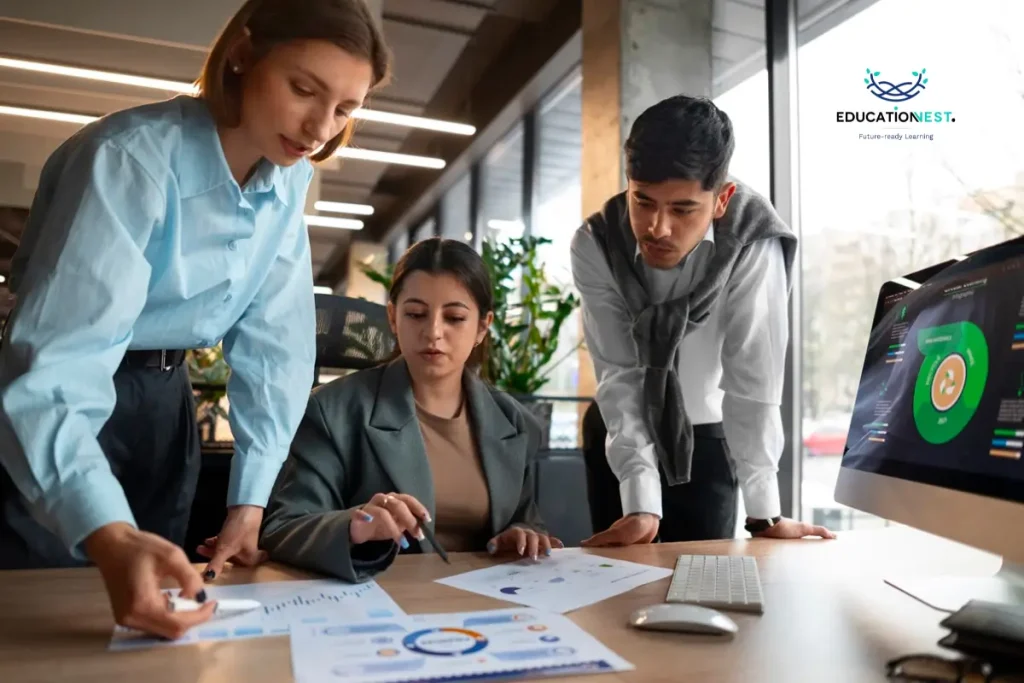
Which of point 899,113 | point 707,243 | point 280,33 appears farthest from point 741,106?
point 280,33

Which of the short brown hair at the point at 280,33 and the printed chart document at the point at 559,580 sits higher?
the short brown hair at the point at 280,33

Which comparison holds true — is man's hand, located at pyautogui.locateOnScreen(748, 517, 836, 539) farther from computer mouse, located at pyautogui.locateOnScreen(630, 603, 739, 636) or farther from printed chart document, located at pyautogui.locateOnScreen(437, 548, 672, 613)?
computer mouse, located at pyautogui.locateOnScreen(630, 603, 739, 636)

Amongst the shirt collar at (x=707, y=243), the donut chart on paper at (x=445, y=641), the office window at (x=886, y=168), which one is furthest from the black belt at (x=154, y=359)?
the office window at (x=886, y=168)

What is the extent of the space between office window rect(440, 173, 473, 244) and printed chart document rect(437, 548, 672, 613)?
15.9 ft

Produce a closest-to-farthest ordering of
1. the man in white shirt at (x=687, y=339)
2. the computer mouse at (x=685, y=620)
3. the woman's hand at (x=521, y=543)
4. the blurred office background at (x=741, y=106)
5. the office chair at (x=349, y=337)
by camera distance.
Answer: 1. the computer mouse at (x=685, y=620)
2. the woman's hand at (x=521, y=543)
3. the man in white shirt at (x=687, y=339)
4. the office chair at (x=349, y=337)
5. the blurred office background at (x=741, y=106)

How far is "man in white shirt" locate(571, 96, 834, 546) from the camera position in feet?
4.48

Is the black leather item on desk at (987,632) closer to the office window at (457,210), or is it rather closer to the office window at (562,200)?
the office window at (562,200)

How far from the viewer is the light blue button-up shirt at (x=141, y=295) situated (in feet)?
2.21

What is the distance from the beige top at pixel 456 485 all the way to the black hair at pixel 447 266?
0.55 ft

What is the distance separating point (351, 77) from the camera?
0.92m

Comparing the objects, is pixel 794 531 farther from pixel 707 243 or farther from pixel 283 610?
pixel 283 610

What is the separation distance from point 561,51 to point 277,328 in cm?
345

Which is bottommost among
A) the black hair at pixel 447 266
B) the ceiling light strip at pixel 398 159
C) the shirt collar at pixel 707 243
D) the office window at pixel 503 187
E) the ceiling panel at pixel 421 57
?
the black hair at pixel 447 266

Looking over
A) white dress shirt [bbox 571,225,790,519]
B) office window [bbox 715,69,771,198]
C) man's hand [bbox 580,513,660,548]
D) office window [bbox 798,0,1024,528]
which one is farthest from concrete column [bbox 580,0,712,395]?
man's hand [bbox 580,513,660,548]
